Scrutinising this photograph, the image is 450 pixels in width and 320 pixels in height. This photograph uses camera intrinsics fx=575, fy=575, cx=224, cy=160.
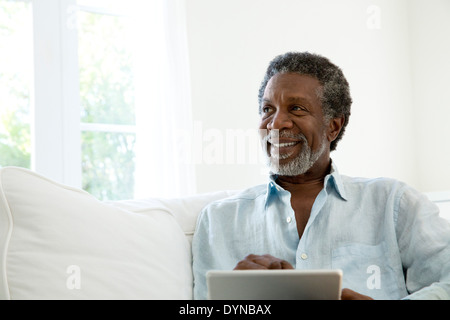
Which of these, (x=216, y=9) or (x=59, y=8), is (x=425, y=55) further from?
(x=59, y=8)

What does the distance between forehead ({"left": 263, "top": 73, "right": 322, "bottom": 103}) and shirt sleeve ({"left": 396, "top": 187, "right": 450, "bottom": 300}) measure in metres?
0.42

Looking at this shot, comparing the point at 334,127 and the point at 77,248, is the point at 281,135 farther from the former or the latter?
the point at 77,248

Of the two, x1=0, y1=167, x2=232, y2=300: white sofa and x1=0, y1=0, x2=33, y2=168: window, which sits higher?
x1=0, y1=0, x2=33, y2=168: window

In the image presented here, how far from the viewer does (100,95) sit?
9.37 ft

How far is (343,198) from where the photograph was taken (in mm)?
Answer: 1513

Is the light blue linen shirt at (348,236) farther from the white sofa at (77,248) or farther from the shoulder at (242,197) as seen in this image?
the white sofa at (77,248)

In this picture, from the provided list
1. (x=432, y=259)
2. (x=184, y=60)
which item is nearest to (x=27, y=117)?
(x=184, y=60)

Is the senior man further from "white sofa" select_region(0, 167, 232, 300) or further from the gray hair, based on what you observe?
"white sofa" select_region(0, 167, 232, 300)

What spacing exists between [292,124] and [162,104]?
1267mm

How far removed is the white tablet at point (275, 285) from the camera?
825 millimetres

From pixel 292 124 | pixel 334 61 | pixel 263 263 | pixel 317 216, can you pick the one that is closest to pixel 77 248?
pixel 263 263

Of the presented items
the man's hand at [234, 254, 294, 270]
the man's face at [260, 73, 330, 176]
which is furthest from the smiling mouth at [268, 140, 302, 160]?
the man's hand at [234, 254, 294, 270]

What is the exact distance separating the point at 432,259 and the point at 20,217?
92 cm

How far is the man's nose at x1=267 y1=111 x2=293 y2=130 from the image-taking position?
1.63 metres
